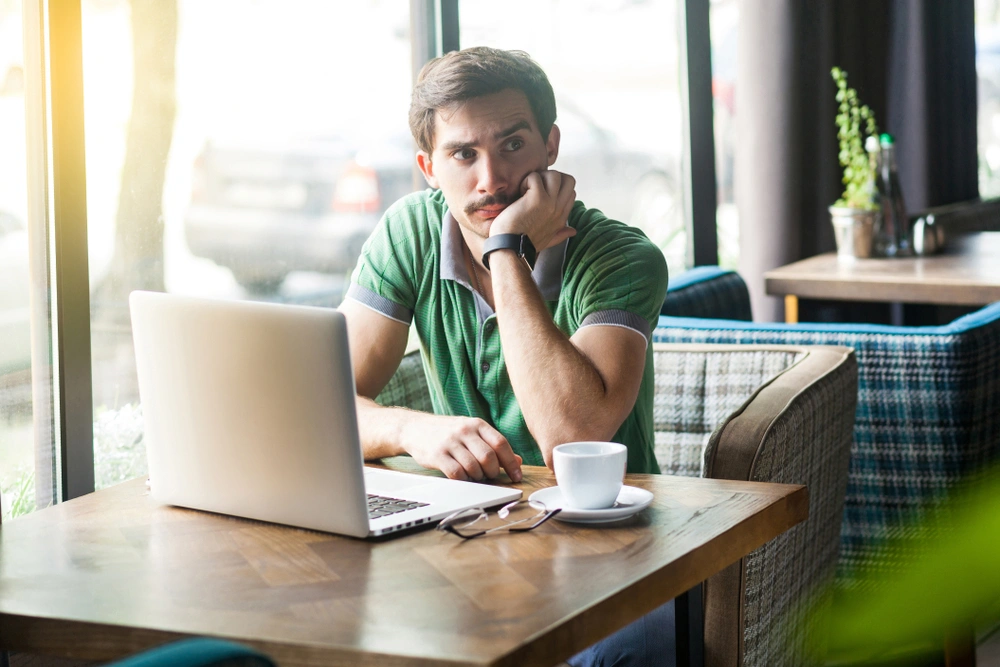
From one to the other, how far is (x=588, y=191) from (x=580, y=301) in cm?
173

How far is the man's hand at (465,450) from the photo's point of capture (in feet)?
4.86

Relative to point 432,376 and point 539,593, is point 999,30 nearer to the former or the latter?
point 432,376

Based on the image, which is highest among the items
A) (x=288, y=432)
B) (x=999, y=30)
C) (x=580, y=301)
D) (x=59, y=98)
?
(x=999, y=30)

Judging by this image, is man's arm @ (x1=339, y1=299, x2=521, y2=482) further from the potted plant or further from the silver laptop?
the potted plant

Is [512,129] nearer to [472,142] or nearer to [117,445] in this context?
[472,142]

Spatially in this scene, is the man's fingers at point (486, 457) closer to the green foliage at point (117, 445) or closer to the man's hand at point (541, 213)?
the man's hand at point (541, 213)

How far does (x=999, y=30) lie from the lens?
23.4 feet

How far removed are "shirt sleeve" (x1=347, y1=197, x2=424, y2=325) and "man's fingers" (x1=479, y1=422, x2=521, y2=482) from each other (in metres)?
0.55

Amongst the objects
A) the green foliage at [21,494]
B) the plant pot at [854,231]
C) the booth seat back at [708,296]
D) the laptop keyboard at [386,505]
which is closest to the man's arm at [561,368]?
the laptop keyboard at [386,505]

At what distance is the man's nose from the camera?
195cm

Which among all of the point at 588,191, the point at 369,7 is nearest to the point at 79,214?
the point at 369,7

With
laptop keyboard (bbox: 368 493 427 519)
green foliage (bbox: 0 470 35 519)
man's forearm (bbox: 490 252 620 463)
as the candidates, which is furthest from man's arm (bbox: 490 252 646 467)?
green foliage (bbox: 0 470 35 519)

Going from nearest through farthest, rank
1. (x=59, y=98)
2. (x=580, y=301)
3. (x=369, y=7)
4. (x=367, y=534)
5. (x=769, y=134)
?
(x=367, y=534) < (x=59, y=98) < (x=580, y=301) < (x=369, y=7) < (x=769, y=134)

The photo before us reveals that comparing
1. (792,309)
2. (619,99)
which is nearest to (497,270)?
(792,309)
